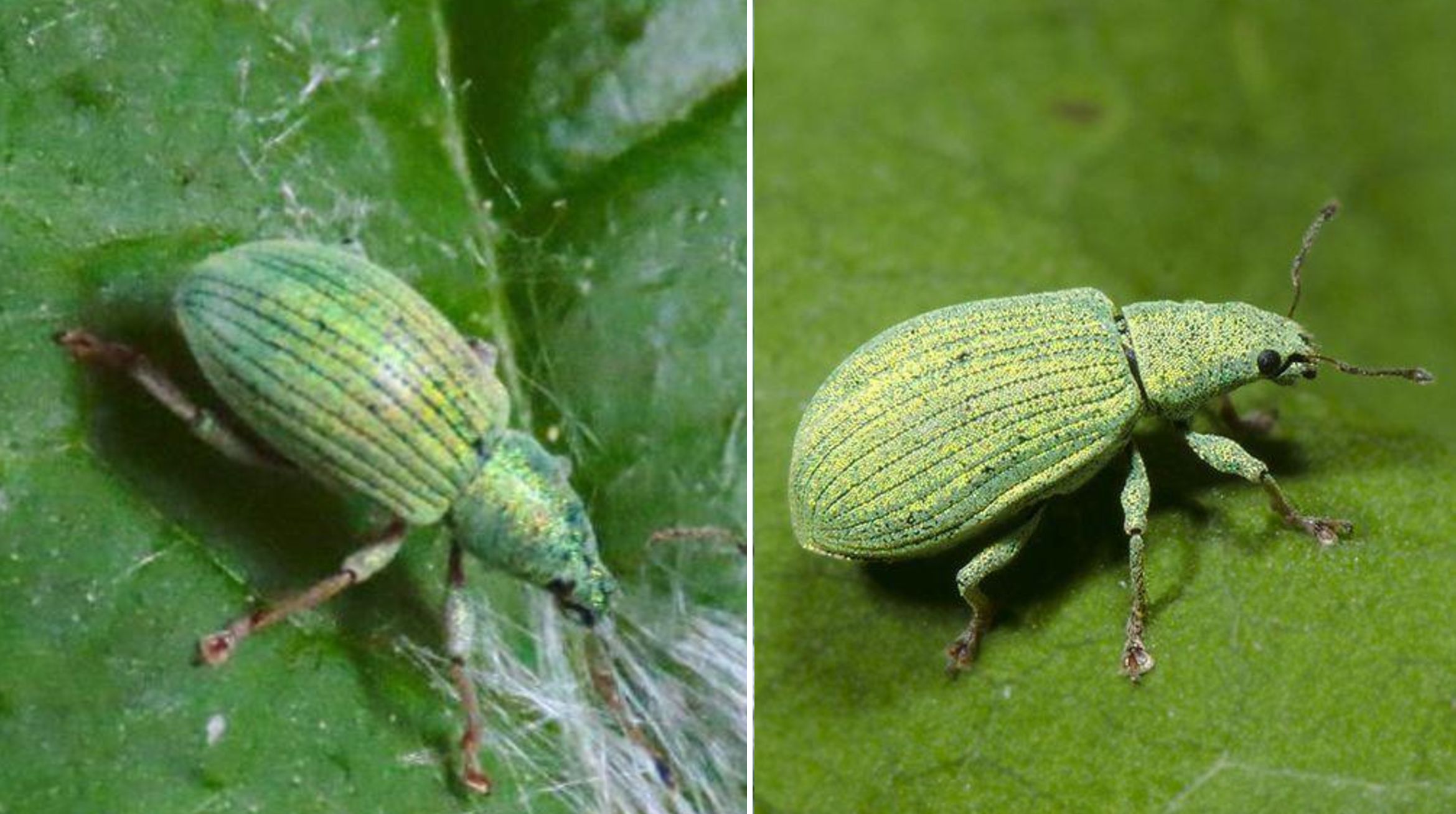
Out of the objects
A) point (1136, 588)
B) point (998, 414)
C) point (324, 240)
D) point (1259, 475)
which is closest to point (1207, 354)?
point (1259, 475)

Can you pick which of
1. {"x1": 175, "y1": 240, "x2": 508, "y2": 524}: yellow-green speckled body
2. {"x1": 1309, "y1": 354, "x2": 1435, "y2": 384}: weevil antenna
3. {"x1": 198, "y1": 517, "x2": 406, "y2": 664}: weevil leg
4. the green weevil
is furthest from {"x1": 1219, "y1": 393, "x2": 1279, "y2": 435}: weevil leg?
{"x1": 198, "y1": 517, "x2": 406, "y2": 664}: weevil leg

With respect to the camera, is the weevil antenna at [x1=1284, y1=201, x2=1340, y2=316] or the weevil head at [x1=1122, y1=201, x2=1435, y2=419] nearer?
the weevil head at [x1=1122, y1=201, x2=1435, y2=419]

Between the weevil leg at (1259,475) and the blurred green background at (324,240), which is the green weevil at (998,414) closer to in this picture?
the weevil leg at (1259,475)

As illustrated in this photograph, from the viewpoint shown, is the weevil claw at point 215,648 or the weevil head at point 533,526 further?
the weevil head at point 533,526

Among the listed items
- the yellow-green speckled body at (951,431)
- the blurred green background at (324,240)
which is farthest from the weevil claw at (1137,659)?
the blurred green background at (324,240)

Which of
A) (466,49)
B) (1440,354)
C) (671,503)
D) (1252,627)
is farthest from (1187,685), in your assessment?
(1440,354)

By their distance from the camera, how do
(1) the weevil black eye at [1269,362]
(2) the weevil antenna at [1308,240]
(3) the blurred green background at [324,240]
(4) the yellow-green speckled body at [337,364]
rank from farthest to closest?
1. (2) the weevil antenna at [1308,240]
2. (1) the weevil black eye at [1269,362]
3. (4) the yellow-green speckled body at [337,364]
4. (3) the blurred green background at [324,240]

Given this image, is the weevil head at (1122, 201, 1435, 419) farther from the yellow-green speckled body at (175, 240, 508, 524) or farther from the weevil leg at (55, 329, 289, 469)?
the weevil leg at (55, 329, 289, 469)
